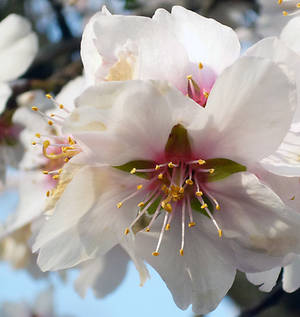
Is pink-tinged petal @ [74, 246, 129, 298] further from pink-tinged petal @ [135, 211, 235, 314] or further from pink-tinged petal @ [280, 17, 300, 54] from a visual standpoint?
pink-tinged petal @ [280, 17, 300, 54]

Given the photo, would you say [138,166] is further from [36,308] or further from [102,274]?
[36,308]

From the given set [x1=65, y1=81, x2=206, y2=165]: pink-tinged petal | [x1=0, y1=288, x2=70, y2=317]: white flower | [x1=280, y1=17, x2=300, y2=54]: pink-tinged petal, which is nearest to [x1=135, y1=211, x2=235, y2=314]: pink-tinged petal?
[x1=65, y1=81, x2=206, y2=165]: pink-tinged petal

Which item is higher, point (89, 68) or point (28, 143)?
point (89, 68)

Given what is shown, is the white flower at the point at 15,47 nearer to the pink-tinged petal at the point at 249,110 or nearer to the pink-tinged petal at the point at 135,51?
the pink-tinged petal at the point at 135,51

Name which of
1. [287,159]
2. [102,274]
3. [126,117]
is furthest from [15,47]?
[287,159]

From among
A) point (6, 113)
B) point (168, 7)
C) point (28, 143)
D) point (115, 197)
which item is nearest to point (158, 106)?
point (115, 197)

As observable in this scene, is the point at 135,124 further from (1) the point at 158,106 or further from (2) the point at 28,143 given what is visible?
(2) the point at 28,143
